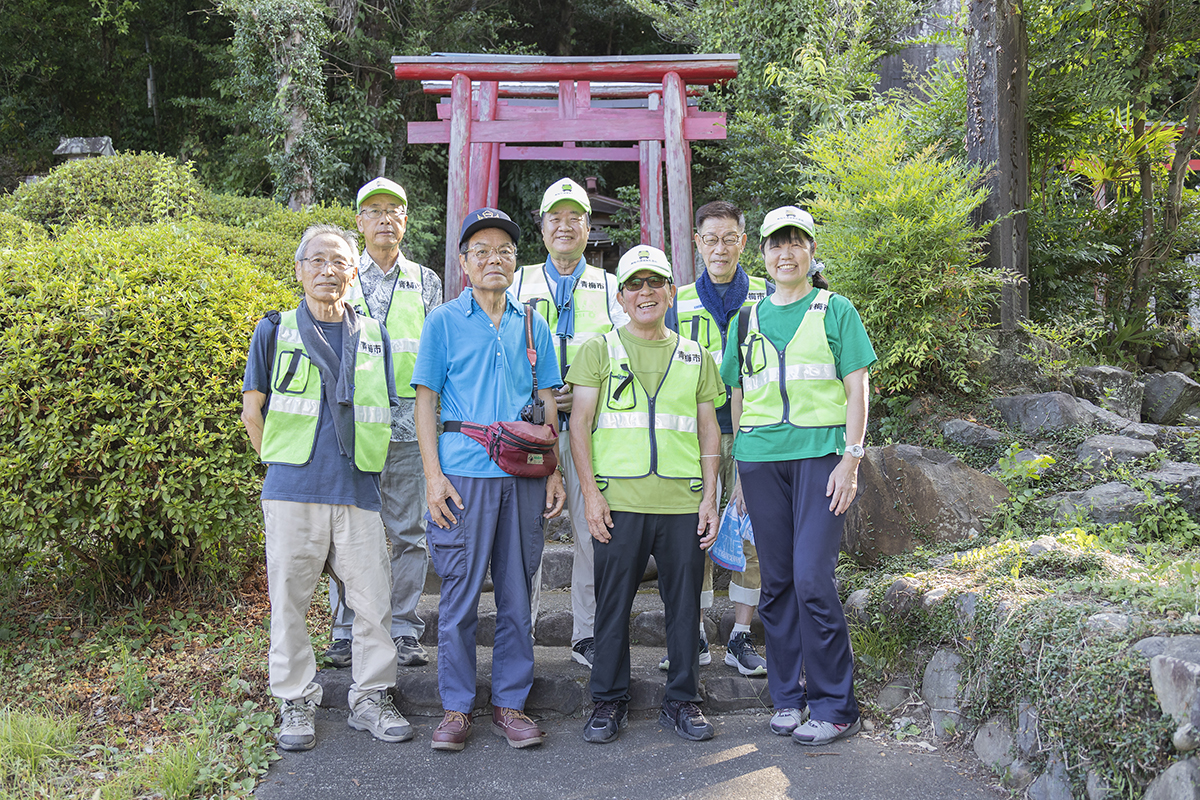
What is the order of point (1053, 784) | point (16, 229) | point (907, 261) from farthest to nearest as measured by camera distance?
1. point (16, 229)
2. point (907, 261)
3. point (1053, 784)

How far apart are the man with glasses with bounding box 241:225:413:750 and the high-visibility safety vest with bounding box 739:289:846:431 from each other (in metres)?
1.57

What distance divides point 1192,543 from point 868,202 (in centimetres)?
270

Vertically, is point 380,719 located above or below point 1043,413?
below

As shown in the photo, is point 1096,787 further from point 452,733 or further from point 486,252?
point 486,252

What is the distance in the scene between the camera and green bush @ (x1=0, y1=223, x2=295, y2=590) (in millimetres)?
3867

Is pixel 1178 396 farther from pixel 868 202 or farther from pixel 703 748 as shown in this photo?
pixel 703 748

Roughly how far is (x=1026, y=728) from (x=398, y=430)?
2823 mm

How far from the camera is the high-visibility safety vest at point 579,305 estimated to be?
158 inches

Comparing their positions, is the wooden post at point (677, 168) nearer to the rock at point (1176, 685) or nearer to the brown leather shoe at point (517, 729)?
the brown leather shoe at point (517, 729)

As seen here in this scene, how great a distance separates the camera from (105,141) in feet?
32.5

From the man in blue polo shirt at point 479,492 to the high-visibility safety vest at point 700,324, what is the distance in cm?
82

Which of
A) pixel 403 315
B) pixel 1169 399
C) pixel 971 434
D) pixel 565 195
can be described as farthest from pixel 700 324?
pixel 1169 399

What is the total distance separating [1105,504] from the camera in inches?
165

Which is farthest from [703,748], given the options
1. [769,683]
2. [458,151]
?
[458,151]
